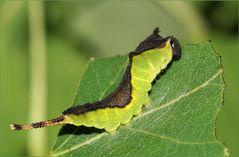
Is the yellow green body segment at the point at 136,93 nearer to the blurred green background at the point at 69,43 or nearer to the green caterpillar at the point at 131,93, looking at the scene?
the green caterpillar at the point at 131,93

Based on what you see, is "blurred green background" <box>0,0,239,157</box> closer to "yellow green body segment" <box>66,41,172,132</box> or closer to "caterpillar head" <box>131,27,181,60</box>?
"yellow green body segment" <box>66,41,172,132</box>

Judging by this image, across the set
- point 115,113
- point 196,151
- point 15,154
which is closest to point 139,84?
point 115,113

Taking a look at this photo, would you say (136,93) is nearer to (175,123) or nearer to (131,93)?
(131,93)

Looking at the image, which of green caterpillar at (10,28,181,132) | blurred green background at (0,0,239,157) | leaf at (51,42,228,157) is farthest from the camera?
blurred green background at (0,0,239,157)

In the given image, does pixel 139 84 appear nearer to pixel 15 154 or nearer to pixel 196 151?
pixel 196 151

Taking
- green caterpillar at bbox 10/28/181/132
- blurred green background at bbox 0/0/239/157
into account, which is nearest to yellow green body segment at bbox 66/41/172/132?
green caterpillar at bbox 10/28/181/132

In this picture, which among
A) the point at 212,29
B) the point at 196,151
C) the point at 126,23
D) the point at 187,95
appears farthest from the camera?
the point at 126,23

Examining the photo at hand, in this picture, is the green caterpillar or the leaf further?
the green caterpillar

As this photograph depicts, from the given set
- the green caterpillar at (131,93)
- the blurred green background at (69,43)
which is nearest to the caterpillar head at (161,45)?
the green caterpillar at (131,93)
